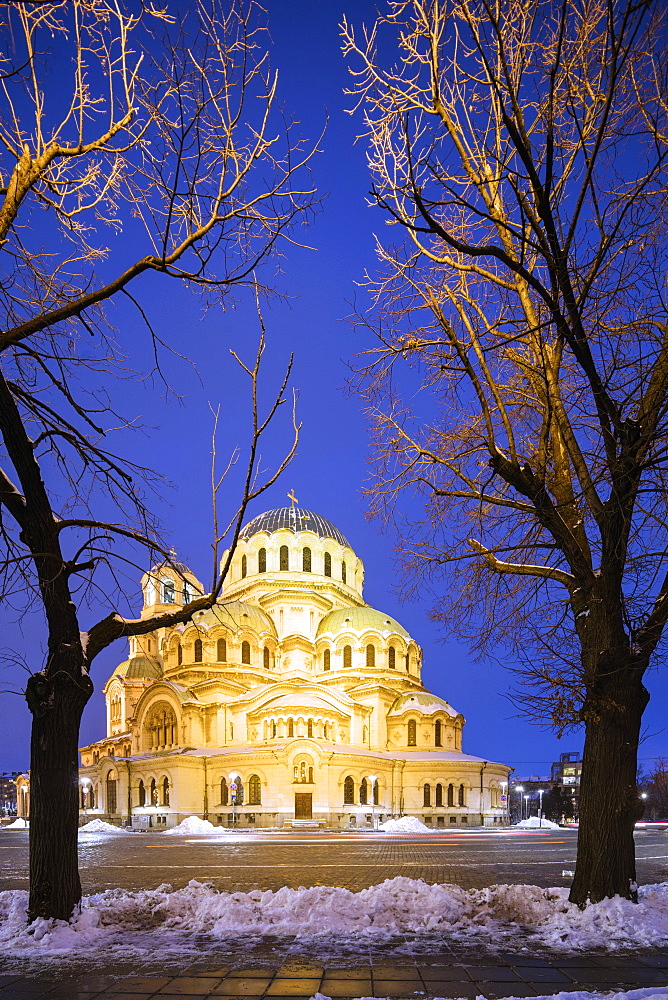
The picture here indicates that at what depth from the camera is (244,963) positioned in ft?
20.2

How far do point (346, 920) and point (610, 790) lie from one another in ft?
10.2

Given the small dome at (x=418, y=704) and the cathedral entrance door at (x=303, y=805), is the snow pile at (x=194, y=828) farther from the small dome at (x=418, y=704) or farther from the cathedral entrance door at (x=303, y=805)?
the small dome at (x=418, y=704)

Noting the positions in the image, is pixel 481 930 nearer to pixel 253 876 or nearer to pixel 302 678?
pixel 253 876

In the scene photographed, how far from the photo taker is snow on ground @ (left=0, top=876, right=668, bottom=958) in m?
6.81

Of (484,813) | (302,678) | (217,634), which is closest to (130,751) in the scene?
(217,634)

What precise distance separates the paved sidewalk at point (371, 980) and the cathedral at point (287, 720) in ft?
124

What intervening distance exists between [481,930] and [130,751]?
170 ft

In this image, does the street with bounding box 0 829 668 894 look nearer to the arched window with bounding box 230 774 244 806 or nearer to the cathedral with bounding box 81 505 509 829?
the cathedral with bounding box 81 505 509 829

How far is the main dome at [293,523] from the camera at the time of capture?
198ft

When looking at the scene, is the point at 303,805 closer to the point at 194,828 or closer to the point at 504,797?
the point at 194,828

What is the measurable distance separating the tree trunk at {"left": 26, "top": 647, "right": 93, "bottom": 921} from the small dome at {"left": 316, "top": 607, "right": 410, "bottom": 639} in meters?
47.3

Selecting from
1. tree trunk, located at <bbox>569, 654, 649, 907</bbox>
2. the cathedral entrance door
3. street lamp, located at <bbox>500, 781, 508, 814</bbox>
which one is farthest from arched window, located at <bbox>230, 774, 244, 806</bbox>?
tree trunk, located at <bbox>569, 654, 649, 907</bbox>

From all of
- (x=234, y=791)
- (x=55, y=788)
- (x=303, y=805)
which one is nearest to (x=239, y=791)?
(x=234, y=791)

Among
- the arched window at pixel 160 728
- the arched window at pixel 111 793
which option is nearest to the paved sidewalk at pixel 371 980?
the arched window at pixel 160 728
